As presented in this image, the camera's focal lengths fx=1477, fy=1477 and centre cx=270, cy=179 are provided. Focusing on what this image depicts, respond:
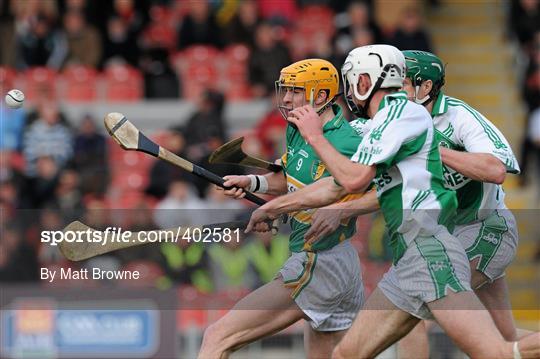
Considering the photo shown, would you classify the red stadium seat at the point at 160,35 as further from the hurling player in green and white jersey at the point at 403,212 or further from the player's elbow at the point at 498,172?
the player's elbow at the point at 498,172

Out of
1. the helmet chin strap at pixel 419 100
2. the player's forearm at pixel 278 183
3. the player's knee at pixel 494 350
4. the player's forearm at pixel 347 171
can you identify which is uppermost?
the helmet chin strap at pixel 419 100

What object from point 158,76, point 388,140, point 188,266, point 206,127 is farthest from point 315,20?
point 388,140

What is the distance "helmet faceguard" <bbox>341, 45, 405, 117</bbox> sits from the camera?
7.41 m

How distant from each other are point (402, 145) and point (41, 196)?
7036 mm

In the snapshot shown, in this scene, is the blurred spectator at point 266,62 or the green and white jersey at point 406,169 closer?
the green and white jersey at point 406,169

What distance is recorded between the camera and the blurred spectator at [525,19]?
1630 cm

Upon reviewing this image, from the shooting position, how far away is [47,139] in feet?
46.5

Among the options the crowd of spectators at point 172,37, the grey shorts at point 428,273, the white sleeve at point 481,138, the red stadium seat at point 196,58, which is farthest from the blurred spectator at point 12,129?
the grey shorts at point 428,273

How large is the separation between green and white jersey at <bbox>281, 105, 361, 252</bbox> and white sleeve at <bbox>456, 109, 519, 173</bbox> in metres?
0.56

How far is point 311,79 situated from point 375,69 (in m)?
0.64

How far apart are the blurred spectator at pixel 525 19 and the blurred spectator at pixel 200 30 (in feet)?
11.1

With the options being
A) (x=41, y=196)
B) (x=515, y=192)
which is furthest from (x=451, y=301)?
(x=515, y=192)

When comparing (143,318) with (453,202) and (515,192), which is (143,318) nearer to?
(453,202)

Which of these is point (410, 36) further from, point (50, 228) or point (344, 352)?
point (344, 352)
